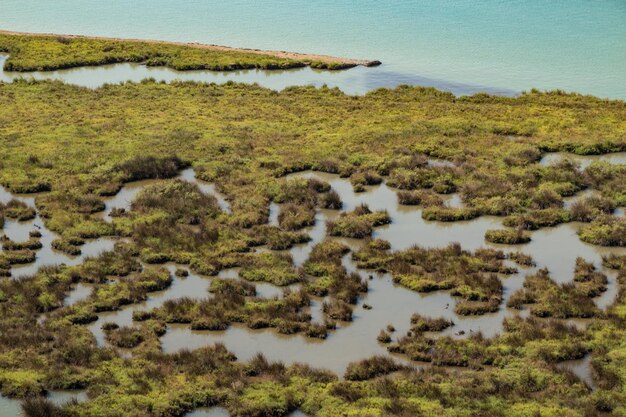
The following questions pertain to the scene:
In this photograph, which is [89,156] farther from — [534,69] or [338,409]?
[534,69]

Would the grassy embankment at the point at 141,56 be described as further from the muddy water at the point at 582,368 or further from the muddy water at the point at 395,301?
the muddy water at the point at 582,368

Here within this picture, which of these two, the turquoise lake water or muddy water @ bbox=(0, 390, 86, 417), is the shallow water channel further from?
the turquoise lake water

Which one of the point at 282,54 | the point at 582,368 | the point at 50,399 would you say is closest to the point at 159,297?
the point at 50,399

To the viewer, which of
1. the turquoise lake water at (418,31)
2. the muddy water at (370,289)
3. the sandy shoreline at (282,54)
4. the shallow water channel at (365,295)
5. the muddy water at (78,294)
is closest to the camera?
the shallow water channel at (365,295)

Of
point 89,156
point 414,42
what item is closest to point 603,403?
point 89,156

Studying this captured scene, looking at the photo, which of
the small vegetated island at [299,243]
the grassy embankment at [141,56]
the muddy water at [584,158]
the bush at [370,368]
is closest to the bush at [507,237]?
the small vegetated island at [299,243]

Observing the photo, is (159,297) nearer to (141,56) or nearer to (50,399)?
(50,399)

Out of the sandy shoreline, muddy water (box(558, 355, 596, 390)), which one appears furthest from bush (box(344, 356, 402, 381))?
the sandy shoreline
